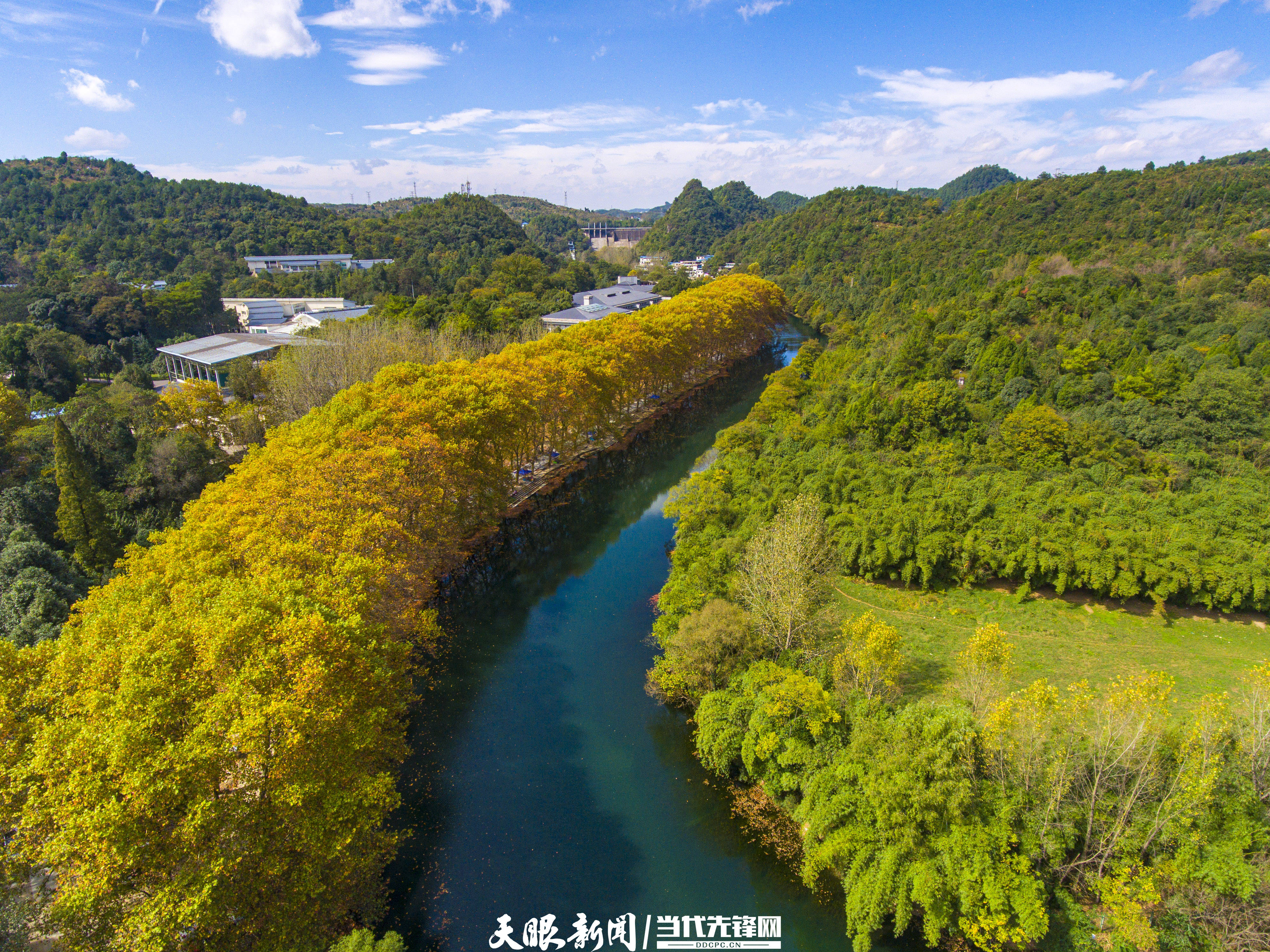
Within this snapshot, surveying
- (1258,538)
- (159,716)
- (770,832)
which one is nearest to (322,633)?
(159,716)

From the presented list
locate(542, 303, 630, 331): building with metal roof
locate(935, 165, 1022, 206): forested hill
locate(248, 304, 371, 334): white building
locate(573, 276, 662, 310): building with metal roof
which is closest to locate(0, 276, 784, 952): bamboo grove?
locate(248, 304, 371, 334): white building

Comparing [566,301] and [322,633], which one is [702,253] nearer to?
[566,301]

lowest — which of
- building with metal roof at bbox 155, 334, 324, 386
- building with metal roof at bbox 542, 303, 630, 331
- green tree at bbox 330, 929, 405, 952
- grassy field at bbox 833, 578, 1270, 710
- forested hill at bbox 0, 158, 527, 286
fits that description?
grassy field at bbox 833, 578, 1270, 710

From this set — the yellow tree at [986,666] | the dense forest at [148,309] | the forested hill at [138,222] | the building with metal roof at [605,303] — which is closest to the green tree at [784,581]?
the yellow tree at [986,666]

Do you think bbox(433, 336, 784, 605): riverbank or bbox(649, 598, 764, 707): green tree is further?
bbox(433, 336, 784, 605): riverbank

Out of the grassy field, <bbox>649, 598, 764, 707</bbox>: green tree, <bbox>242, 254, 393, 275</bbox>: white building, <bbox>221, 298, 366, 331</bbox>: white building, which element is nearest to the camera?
<bbox>649, 598, 764, 707</bbox>: green tree

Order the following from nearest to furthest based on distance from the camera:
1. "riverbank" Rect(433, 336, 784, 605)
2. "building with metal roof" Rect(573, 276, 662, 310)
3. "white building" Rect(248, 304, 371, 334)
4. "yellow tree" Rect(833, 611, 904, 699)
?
1. "yellow tree" Rect(833, 611, 904, 699)
2. "riverbank" Rect(433, 336, 784, 605)
3. "white building" Rect(248, 304, 371, 334)
4. "building with metal roof" Rect(573, 276, 662, 310)

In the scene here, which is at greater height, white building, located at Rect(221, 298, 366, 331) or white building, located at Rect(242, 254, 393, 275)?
white building, located at Rect(242, 254, 393, 275)

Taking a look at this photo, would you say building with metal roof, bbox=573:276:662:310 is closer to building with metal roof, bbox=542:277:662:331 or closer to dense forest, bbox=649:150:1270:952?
building with metal roof, bbox=542:277:662:331
